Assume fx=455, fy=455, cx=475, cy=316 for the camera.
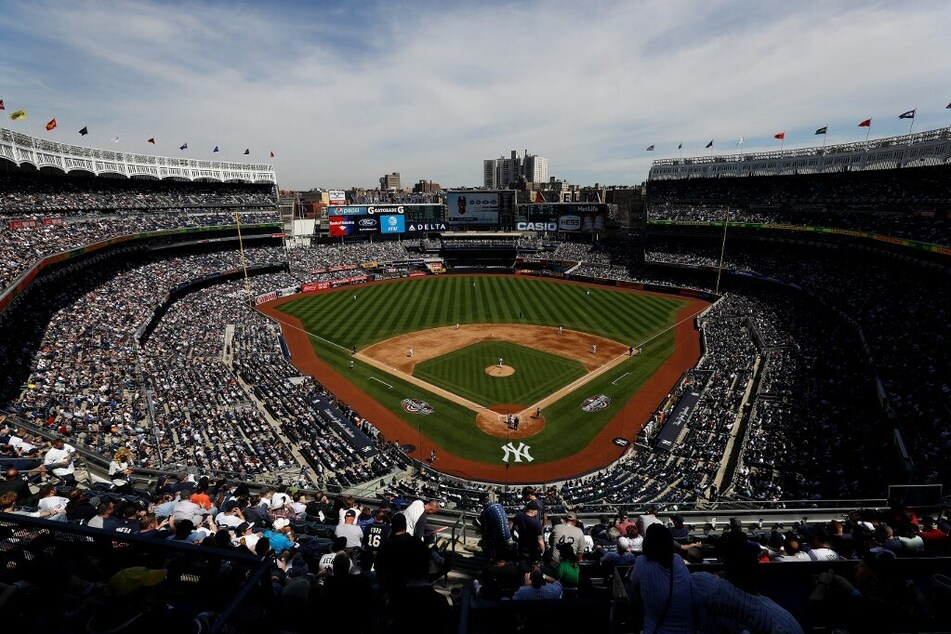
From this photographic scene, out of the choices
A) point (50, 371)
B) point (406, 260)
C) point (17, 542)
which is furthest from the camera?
point (406, 260)

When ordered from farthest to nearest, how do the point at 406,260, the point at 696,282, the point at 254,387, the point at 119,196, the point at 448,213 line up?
the point at 448,213
the point at 406,260
the point at 696,282
the point at 119,196
the point at 254,387

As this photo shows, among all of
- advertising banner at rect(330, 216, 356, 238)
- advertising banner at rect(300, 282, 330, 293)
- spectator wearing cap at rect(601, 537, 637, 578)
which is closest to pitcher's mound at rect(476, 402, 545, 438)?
spectator wearing cap at rect(601, 537, 637, 578)

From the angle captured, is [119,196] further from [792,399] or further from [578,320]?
[792,399]

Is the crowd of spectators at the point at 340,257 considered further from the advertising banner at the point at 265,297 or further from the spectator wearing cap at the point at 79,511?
the spectator wearing cap at the point at 79,511

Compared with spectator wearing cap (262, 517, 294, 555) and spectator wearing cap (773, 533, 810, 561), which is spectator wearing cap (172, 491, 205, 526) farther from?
spectator wearing cap (773, 533, 810, 561)

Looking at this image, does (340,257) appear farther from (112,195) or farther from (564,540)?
(564,540)

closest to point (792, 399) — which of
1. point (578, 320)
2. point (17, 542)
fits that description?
point (578, 320)
